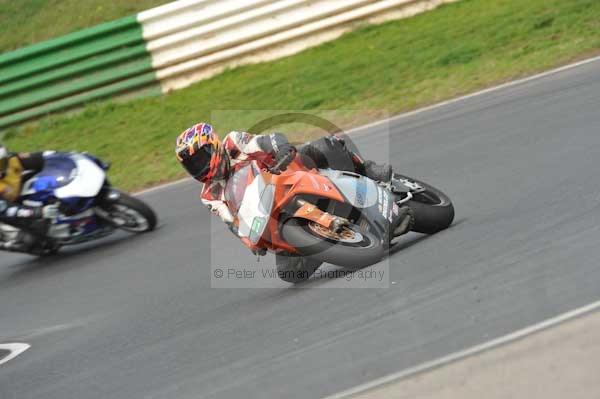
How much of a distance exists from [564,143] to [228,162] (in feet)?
11.6

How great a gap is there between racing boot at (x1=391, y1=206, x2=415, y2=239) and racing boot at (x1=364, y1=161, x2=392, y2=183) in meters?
0.38

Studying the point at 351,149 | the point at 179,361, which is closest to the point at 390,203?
the point at 351,149

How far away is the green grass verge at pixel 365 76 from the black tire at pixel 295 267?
5399mm

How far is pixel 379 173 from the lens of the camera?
701cm

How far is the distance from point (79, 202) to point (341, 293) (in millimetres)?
4233

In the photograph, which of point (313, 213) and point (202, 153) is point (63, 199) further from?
point (313, 213)

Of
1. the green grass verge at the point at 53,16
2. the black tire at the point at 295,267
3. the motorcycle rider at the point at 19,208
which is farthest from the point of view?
the green grass verge at the point at 53,16

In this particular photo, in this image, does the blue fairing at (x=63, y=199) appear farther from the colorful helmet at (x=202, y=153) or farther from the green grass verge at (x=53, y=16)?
the green grass verge at (x=53, y=16)

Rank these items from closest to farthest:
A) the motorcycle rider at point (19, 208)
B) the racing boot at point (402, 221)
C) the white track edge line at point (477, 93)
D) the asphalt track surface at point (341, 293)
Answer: the asphalt track surface at point (341, 293) < the racing boot at point (402, 221) < the motorcycle rider at point (19, 208) < the white track edge line at point (477, 93)

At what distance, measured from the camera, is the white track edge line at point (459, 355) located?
465 centimetres

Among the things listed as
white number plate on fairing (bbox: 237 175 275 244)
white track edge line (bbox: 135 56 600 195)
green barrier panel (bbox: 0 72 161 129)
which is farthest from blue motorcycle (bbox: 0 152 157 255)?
green barrier panel (bbox: 0 72 161 129)

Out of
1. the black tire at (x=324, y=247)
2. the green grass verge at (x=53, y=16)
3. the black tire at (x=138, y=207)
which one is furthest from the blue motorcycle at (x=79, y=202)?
the green grass verge at (x=53, y=16)

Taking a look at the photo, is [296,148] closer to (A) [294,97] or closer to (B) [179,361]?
(B) [179,361]

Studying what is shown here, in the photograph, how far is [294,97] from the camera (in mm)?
13703
